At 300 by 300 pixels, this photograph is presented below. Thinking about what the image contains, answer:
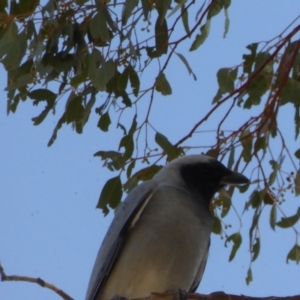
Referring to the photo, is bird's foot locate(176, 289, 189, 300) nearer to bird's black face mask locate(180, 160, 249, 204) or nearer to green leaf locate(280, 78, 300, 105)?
bird's black face mask locate(180, 160, 249, 204)

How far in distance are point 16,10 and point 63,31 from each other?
231 millimetres

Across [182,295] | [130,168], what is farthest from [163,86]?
→ [182,295]

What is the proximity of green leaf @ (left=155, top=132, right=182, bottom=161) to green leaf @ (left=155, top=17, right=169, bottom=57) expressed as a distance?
1.26ft

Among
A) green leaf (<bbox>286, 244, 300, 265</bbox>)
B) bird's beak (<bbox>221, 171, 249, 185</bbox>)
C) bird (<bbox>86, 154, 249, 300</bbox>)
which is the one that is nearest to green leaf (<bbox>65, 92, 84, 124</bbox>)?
bird (<bbox>86, 154, 249, 300</bbox>)

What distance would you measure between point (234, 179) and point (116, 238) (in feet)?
2.16

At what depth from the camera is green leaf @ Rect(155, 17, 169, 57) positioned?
4.24 meters

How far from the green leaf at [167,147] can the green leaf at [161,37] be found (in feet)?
1.26

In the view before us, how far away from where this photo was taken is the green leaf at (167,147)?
4.20m

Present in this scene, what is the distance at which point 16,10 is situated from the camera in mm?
4039

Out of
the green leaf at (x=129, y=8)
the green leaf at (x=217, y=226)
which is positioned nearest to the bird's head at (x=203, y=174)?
the green leaf at (x=217, y=226)

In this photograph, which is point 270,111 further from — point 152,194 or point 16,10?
point 16,10

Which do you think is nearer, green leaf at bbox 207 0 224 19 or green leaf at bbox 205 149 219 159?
green leaf at bbox 205 149 219 159

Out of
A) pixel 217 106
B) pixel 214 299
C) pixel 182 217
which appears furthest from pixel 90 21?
pixel 214 299

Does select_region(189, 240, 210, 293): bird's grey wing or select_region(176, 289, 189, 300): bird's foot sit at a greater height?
select_region(189, 240, 210, 293): bird's grey wing
